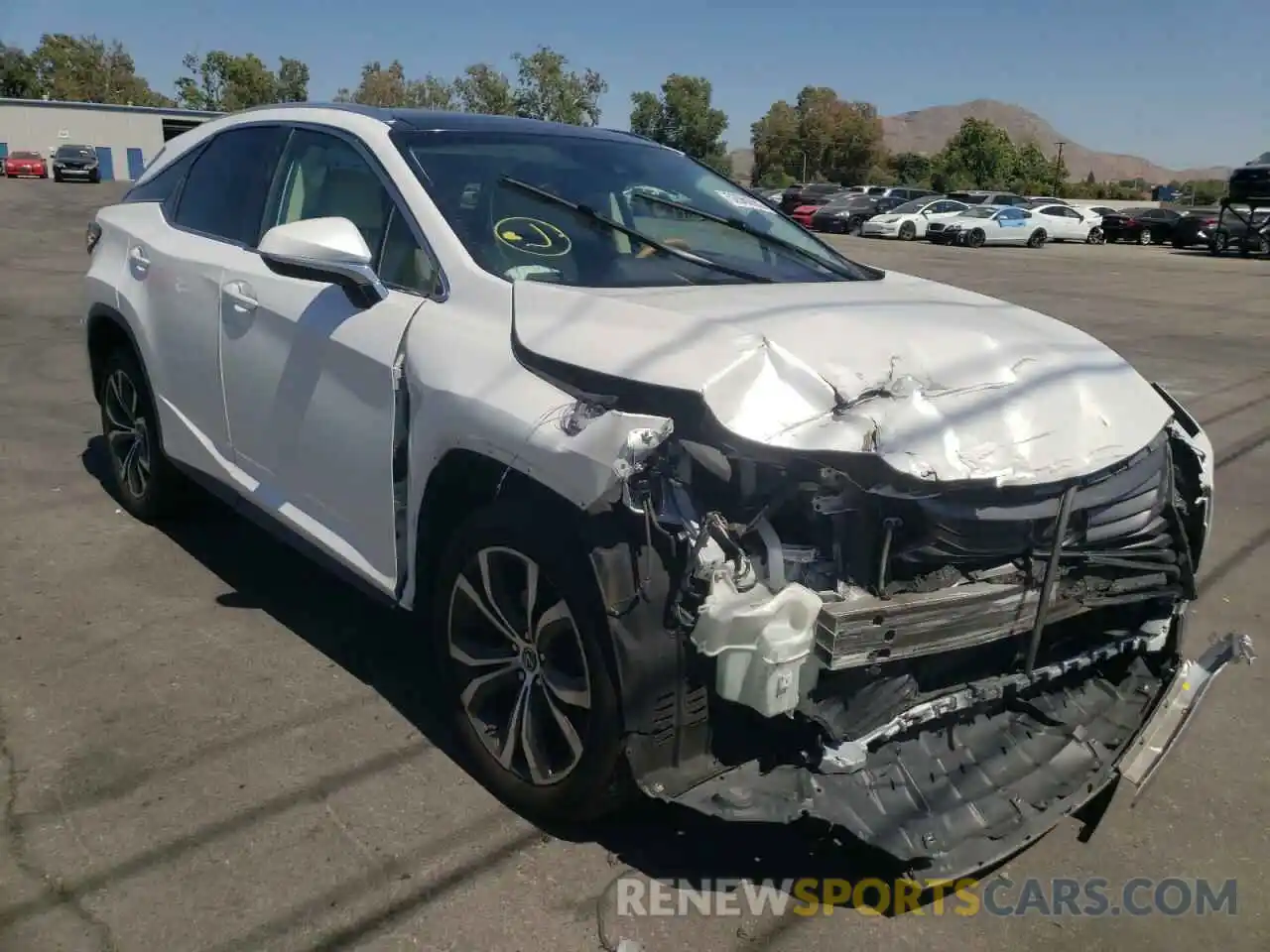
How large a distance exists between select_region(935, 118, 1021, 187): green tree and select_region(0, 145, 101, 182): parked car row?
166ft

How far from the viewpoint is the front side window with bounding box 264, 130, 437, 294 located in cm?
334

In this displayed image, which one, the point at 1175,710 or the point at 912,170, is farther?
the point at 912,170

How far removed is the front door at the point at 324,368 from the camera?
3.26 meters

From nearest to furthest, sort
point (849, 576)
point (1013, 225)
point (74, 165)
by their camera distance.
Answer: point (849, 576) < point (1013, 225) < point (74, 165)

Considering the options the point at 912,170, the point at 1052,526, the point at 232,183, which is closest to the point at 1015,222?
the point at 232,183

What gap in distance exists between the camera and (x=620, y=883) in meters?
2.78

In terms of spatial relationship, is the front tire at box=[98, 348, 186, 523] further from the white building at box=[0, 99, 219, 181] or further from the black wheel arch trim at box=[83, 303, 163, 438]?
the white building at box=[0, 99, 219, 181]

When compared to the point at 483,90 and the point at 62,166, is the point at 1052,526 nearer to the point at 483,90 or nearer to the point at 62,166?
the point at 62,166

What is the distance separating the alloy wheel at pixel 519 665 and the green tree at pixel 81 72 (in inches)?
4124

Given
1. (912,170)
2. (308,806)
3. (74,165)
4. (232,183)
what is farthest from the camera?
(912,170)

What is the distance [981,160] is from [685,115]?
21799 mm

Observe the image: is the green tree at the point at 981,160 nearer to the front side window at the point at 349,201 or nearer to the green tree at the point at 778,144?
the green tree at the point at 778,144

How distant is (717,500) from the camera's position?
2.58 m

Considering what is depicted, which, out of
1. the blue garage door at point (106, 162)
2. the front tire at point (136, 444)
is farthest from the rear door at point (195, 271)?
the blue garage door at point (106, 162)
